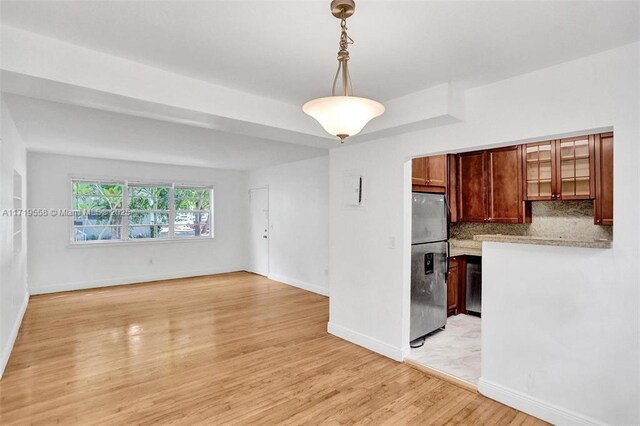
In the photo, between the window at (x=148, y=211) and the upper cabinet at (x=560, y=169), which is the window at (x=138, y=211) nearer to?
the window at (x=148, y=211)

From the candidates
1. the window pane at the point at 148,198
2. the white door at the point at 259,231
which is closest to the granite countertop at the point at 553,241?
the white door at the point at 259,231

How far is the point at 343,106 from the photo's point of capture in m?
1.63

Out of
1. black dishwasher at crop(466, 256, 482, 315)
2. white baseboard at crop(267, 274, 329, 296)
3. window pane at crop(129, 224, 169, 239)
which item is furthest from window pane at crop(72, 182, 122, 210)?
black dishwasher at crop(466, 256, 482, 315)

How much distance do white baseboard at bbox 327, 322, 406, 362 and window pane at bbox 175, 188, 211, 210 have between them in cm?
488

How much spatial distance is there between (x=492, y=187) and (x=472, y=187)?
0.89 ft

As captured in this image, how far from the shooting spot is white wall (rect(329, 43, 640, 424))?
2084mm

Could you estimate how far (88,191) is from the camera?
6508 mm

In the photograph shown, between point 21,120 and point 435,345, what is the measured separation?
200 inches

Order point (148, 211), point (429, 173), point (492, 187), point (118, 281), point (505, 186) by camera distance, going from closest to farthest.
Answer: point (429, 173), point (505, 186), point (492, 187), point (118, 281), point (148, 211)

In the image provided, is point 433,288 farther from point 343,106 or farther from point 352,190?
point 343,106

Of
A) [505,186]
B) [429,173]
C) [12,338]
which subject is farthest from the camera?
[505,186]

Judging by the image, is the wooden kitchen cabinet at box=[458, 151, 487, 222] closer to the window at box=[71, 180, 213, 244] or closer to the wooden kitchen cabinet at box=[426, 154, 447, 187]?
the wooden kitchen cabinet at box=[426, 154, 447, 187]

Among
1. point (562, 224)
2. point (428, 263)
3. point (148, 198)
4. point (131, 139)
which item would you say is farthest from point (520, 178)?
point (148, 198)

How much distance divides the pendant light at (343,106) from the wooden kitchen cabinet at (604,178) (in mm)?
3272
